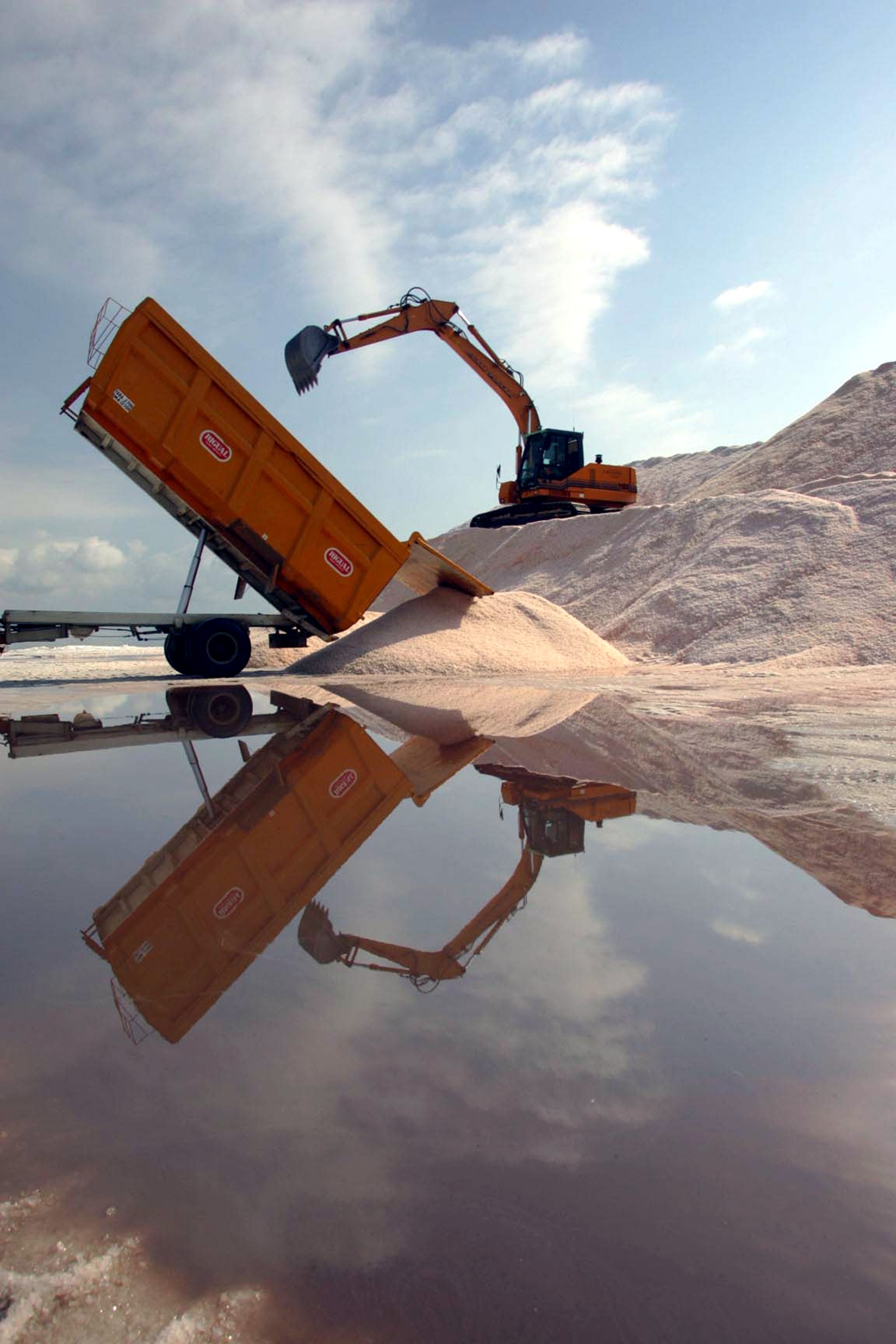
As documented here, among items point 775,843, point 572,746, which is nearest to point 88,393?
point 572,746

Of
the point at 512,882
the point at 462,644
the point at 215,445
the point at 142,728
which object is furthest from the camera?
the point at 462,644

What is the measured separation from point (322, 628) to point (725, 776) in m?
8.33

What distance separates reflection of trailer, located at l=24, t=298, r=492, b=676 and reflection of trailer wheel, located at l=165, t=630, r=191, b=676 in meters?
0.03

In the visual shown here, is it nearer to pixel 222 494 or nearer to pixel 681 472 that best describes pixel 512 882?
pixel 222 494

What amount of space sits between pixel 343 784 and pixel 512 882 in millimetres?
2036

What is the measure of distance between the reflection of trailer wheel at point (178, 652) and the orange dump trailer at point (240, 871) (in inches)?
265

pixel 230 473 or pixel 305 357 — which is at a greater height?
pixel 305 357

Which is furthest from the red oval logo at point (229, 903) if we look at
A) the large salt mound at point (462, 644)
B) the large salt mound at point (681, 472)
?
the large salt mound at point (681, 472)

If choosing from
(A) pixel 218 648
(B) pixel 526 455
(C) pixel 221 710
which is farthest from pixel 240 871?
(B) pixel 526 455

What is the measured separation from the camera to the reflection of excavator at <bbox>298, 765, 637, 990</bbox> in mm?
2566

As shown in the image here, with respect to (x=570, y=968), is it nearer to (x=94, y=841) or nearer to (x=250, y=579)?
(x=94, y=841)

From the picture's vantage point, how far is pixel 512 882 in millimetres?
3309

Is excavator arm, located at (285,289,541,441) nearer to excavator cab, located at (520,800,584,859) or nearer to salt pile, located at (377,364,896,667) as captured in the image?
salt pile, located at (377,364,896,667)

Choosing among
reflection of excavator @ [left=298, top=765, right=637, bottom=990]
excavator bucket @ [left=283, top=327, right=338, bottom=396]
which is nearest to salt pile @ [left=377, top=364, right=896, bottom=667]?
excavator bucket @ [left=283, top=327, right=338, bottom=396]
